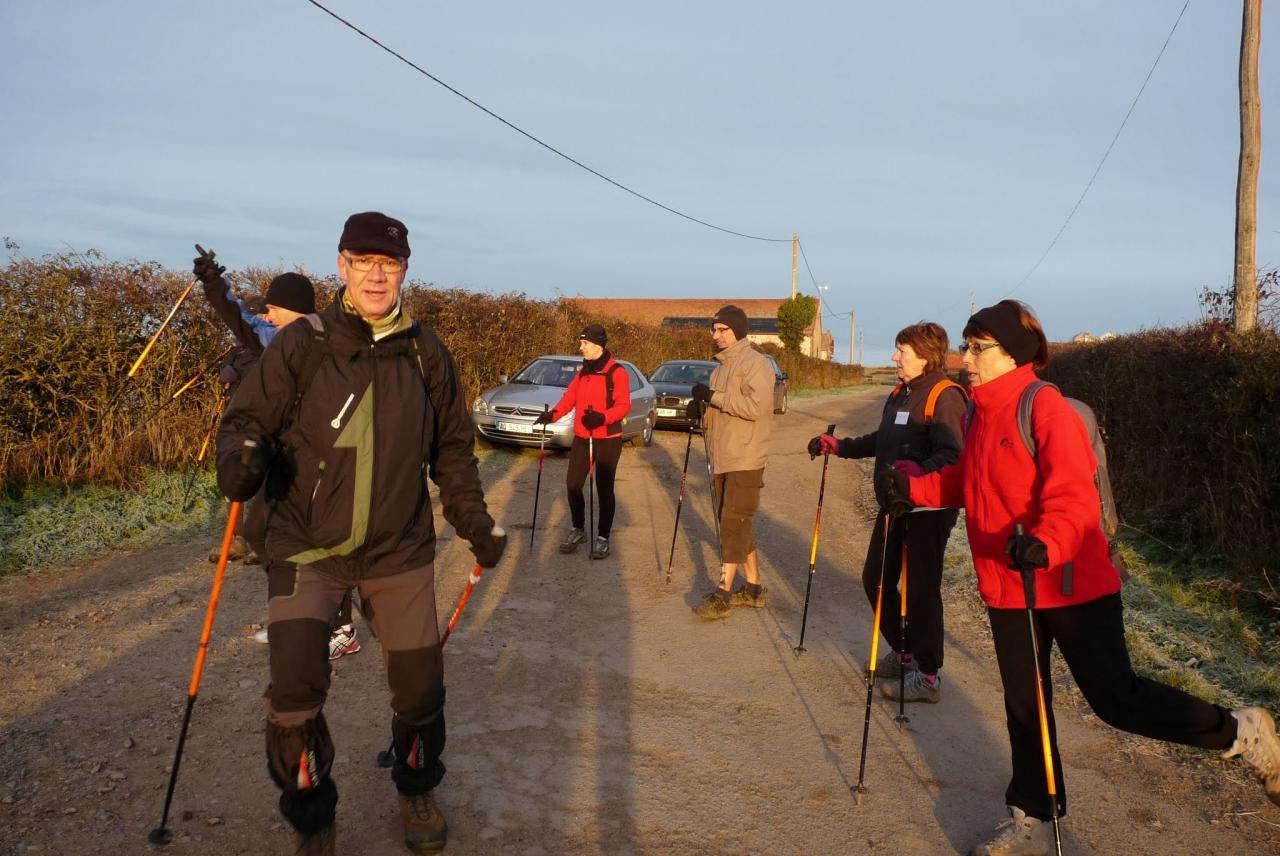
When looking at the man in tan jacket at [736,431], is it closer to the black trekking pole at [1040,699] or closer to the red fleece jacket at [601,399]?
the red fleece jacket at [601,399]

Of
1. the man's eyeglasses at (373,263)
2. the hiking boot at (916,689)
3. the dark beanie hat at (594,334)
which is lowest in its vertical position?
the hiking boot at (916,689)

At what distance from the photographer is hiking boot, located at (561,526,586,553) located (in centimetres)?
832

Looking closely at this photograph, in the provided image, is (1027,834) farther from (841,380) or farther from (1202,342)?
(841,380)

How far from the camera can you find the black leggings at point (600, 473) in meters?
8.21

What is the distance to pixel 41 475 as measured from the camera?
827cm

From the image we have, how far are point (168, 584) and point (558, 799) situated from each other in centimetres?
403

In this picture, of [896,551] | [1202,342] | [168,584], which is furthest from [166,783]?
[1202,342]

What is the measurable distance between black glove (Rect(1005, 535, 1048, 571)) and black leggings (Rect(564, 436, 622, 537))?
506 cm

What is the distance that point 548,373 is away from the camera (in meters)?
15.2

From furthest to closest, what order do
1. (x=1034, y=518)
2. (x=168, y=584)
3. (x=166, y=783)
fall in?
(x=168, y=584)
(x=166, y=783)
(x=1034, y=518)

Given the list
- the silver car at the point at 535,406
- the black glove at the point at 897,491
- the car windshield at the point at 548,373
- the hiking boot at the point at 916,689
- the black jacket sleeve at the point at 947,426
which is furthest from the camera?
the car windshield at the point at 548,373

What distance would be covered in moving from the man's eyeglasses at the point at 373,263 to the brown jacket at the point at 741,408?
133 inches

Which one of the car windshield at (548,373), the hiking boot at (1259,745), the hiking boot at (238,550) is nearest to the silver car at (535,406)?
the car windshield at (548,373)

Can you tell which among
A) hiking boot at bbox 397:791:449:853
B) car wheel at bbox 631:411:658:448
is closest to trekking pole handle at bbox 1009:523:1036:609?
hiking boot at bbox 397:791:449:853
